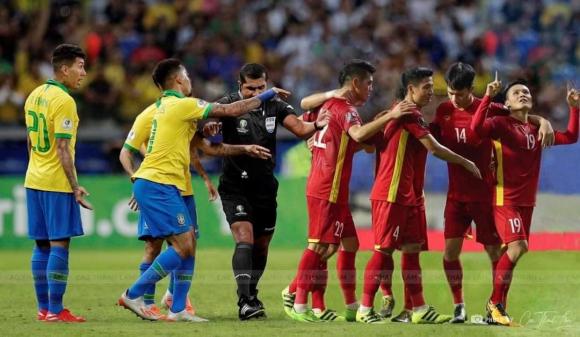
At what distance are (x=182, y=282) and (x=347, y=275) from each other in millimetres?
1486

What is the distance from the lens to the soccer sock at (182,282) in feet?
34.8

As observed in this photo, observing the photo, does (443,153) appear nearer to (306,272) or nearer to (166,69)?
(306,272)

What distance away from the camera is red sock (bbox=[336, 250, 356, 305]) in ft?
36.4

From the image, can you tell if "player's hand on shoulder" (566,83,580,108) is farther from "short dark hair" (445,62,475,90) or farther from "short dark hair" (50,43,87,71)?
"short dark hair" (50,43,87,71)

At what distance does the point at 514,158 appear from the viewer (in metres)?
10.8

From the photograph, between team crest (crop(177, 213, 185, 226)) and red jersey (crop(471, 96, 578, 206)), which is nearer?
team crest (crop(177, 213, 185, 226))

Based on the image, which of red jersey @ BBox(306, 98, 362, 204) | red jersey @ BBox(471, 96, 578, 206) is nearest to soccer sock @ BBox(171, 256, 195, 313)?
red jersey @ BBox(306, 98, 362, 204)

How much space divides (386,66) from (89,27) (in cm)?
530

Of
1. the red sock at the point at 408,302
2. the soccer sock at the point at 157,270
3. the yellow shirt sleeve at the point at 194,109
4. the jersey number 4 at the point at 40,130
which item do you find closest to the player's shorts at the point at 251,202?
the soccer sock at the point at 157,270

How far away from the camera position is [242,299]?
1084cm

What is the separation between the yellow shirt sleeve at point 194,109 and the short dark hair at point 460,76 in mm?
2079

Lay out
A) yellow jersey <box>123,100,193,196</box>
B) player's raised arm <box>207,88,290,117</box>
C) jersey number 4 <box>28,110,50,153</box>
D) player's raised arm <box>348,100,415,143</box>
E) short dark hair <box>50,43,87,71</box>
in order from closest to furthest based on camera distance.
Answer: player's raised arm <box>348,100,415,143</box>, player's raised arm <box>207,88,290,117</box>, jersey number 4 <box>28,110,50,153</box>, short dark hair <box>50,43,87,71</box>, yellow jersey <box>123,100,193,196</box>

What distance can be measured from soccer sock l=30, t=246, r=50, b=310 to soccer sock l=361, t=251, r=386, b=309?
2767mm

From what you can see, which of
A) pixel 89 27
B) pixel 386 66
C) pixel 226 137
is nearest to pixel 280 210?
pixel 386 66
